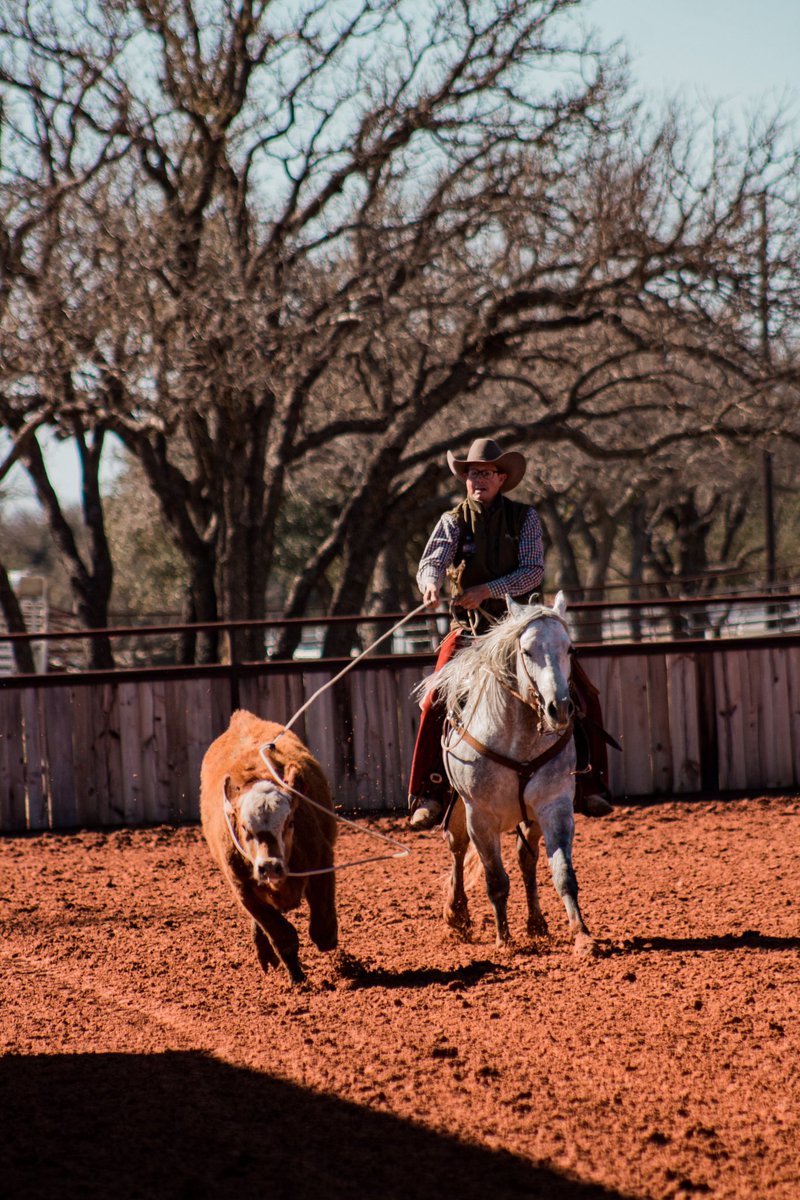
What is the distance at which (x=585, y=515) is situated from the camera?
160 ft

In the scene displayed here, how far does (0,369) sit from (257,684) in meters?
6.42

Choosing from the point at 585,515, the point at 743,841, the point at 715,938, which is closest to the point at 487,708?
the point at 715,938

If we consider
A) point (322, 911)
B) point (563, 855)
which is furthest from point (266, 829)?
point (563, 855)

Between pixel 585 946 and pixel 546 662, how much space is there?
1509 millimetres

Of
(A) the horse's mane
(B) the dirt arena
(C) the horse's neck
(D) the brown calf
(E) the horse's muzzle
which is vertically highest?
(A) the horse's mane

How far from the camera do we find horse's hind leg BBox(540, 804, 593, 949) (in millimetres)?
6520

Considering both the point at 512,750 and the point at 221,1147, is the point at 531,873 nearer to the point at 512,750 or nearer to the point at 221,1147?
the point at 512,750

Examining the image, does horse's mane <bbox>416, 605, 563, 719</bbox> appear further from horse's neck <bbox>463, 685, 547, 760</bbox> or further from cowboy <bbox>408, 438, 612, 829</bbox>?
cowboy <bbox>408, 438, 612, 829</bbox>

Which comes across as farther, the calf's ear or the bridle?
the bridle

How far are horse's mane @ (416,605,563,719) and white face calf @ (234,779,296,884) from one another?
4.10ft

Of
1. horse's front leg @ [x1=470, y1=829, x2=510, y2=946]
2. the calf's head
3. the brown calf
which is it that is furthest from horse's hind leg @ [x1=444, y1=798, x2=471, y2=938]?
the calf's head

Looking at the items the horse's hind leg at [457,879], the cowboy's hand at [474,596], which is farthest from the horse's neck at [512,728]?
the horse's hind leg at [457,879]

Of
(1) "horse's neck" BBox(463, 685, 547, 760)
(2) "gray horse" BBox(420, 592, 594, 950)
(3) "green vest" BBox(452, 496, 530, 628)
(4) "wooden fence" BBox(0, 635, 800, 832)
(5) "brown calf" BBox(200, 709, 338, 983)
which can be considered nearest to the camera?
(5) "brown calf" BBox(200, 709, 338, 983)

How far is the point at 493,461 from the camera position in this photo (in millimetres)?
6941
